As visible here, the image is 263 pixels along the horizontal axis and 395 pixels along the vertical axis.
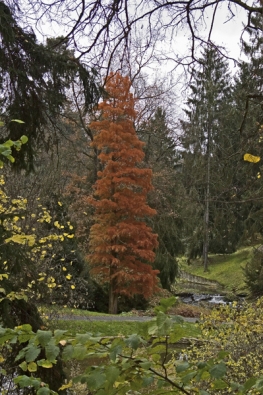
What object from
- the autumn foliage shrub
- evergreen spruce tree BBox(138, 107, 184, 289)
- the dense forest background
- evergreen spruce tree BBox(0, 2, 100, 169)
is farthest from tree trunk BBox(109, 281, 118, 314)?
evergreen spruce tree BBox(0, 2, 100, 169)

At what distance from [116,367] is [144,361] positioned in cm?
11

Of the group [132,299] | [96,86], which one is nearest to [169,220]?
[132,299]

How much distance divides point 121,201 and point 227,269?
16.2 m

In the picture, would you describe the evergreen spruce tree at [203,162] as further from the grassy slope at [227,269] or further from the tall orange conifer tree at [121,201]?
the tall orange conifer tree at [121,201]

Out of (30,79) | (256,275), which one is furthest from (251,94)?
(256,275)

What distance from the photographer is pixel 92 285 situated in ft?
52.7

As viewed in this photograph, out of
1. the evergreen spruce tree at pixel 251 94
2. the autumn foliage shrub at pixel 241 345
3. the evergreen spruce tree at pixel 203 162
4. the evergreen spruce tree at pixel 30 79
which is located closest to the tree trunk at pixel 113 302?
the evergreen spruce tree at pixel 203 162

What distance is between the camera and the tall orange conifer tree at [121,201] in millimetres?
13922

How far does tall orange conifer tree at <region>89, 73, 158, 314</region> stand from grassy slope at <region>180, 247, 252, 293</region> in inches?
411

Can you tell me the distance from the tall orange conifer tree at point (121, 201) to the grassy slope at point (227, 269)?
1043 centimetres

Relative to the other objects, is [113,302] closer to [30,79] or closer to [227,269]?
[30,79]

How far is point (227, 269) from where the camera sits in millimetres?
28391

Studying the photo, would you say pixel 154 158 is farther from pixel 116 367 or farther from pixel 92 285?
pixel 116 367

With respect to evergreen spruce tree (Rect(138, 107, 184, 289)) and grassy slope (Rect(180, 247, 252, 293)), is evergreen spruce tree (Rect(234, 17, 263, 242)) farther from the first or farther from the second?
grassy slope (Rect(180, 247, 252, 293))
